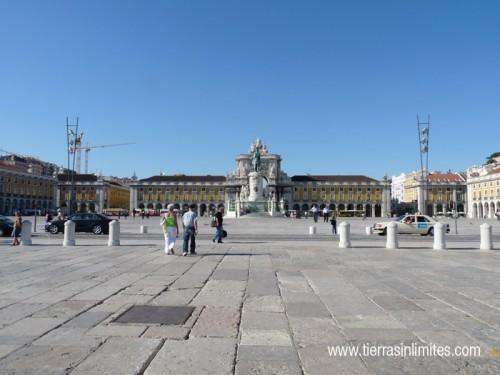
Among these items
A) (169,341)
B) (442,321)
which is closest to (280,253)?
(442,321)

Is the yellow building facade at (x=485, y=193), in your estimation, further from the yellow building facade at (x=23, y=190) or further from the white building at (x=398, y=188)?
the yellow building facade at (x=23, y=190)

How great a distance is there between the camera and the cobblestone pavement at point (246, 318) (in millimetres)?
3598

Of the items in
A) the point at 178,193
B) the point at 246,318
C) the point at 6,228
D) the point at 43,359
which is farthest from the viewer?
the point at 178,193

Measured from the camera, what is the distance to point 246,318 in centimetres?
A: 505

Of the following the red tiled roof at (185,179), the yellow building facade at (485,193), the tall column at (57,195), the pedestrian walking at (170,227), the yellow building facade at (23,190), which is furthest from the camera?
the red tiled roof at (185,179)

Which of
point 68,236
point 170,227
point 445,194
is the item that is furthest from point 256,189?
point 445,194

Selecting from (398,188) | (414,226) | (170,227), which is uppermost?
(398,188)

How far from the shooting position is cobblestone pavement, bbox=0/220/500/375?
142 inches

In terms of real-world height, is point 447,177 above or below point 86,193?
above

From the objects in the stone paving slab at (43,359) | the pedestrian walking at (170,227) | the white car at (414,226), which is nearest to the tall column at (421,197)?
the white car at (414,226)

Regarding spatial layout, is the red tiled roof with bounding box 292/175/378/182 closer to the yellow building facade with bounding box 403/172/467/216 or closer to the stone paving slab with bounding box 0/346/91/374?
the yellow building facade with bounding box 403/172/467/216

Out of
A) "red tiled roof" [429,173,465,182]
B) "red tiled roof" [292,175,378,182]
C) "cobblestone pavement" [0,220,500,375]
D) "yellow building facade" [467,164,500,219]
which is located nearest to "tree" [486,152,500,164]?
"red tiled roof" [429,173,465,182]

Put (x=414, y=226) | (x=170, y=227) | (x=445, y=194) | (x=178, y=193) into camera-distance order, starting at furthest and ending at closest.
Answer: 1. (x=178, y=193)
2. (x=445, y=194)
3. (x=414, y=226)
4. (x=170, y=227)

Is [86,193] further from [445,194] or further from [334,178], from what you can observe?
[445,194]
